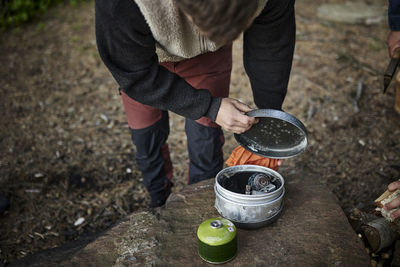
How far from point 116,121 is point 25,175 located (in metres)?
0.98

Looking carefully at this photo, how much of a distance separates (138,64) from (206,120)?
0.65 metres

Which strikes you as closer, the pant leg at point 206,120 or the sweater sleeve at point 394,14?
the pant leg at point 206,120

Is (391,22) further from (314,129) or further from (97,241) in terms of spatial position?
(97,241)

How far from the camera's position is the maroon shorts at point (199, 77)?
1.89m

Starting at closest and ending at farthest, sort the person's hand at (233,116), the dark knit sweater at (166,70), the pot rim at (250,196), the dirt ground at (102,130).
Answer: the dark knit sweater at (166,70)
the pot rim at (250,196)
the person's hand at (233,116)
the dirt ground at (102,130)

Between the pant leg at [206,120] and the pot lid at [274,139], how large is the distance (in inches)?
11.1

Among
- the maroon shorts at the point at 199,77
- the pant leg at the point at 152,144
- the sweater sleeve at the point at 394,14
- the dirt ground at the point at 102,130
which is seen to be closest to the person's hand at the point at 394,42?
the sweater sleeve at the point at 394,14

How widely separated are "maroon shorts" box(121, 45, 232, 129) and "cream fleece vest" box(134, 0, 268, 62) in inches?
5.2

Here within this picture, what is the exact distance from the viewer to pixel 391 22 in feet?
7.29

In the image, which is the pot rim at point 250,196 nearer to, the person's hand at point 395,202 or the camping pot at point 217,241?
the camping pot at point 217,241

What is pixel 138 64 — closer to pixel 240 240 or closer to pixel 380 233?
pixel 240 240

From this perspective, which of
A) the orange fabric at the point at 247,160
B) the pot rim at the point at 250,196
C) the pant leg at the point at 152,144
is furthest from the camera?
the pant leg at the point at 152,144

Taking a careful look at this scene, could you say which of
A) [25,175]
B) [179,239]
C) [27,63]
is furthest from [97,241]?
[27,63]

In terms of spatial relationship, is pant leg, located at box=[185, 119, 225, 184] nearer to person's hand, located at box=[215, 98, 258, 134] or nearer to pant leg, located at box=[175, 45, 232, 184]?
pant leg, located at box=[175, 45, 232, 184]
